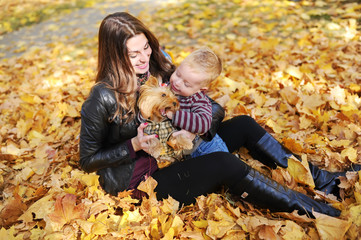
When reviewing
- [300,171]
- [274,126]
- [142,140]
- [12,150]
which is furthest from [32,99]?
[300,171]

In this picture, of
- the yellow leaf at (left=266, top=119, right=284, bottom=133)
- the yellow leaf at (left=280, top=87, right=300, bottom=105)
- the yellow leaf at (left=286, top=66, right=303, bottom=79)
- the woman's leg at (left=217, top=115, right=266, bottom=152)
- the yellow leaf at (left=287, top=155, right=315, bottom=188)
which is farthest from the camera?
the yellow leaf at (left=286, top=66, right=303, bottom=79)

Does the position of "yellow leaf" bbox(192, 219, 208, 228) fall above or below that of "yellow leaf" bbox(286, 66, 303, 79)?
below

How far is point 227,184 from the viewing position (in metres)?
1.95

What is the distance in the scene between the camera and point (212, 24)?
209 inches

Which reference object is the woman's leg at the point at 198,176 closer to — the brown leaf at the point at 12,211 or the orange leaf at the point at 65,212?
the orange leaf at the point at 65,212

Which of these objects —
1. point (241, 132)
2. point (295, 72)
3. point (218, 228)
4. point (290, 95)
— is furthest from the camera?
point (295, 72)

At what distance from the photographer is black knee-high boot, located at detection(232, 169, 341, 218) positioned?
1855mm

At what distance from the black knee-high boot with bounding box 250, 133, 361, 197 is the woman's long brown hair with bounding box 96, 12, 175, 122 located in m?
1.06

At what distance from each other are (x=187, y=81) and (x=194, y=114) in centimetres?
25

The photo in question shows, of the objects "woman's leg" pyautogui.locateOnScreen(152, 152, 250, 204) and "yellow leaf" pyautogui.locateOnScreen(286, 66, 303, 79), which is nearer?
"woman's leg" pyautogui.locateOnScreen(152, 152, 250, 204)

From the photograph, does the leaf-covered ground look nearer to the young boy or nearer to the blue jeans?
the blue jeans

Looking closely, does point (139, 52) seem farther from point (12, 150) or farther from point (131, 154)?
point (12, 150)

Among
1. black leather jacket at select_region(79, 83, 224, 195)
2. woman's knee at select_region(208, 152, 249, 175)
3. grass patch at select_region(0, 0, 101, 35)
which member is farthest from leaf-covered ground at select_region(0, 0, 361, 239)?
grass patch at select_region(0, 0, 101, 35)

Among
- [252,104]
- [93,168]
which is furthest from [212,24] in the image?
[93,168]
